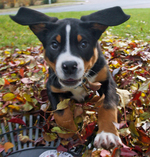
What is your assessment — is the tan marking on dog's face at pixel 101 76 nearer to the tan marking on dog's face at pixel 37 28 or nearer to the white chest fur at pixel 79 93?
the white chest fur at pixel 79 93

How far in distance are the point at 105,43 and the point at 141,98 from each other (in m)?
2.55

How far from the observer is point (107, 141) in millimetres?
1975

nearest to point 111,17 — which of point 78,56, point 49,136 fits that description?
point 78,56

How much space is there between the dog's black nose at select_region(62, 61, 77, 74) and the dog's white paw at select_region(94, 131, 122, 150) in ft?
2.49

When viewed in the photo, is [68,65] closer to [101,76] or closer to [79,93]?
[101,76]

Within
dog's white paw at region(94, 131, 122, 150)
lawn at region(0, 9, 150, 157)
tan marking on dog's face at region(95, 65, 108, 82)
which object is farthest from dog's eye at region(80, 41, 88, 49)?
dog's white paw at region(94, 131, 122, 150)

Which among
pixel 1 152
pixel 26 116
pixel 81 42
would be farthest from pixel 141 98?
pixel 1 152

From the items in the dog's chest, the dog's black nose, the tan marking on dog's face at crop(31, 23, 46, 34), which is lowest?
the dog's chest

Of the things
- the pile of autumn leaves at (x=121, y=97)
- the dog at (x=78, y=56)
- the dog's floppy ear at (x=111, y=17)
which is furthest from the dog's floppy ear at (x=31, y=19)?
the pile of autumn leaves at (x=121, y=97)

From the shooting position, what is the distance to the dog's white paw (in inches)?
76.4

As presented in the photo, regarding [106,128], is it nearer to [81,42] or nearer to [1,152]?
[81,42]

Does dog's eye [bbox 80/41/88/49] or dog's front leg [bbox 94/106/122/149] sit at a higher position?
dog's eye [bbox 80/41/88/49]

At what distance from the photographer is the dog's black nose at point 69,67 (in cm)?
185

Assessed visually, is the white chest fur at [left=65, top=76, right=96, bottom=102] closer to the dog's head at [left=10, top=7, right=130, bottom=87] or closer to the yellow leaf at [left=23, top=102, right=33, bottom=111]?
the dog's head at [left=10, top=7, right=130, bottom=87]
